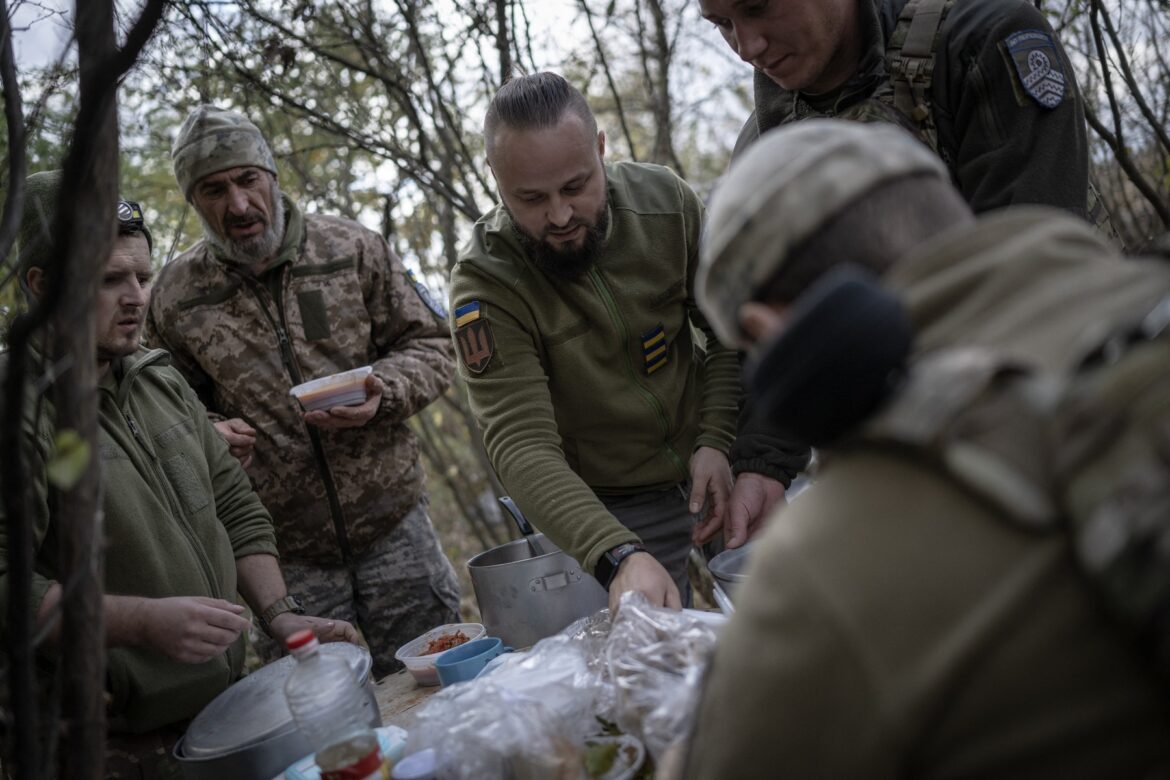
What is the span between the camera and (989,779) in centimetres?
80

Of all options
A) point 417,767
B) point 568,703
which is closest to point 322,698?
point 417,767

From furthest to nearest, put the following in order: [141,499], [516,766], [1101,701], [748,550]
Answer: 1. [141,499]
2. [748,550]
3. [516,766]
4. [1101,701]

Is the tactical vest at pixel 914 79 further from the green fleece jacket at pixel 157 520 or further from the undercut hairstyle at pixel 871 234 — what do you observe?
the green fleece jacket at pixel 157 520

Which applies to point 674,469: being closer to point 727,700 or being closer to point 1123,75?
point 727,700

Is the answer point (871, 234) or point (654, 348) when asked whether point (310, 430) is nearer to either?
point (654, 348)

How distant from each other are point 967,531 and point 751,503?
1480 millimetres

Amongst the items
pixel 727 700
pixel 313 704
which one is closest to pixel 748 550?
pixel 313 704

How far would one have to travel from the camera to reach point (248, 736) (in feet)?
5.22

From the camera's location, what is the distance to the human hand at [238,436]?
297 centimetres

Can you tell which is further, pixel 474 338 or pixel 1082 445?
pixel 474 338

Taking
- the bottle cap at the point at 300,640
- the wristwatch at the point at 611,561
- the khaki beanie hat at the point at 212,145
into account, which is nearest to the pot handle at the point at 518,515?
the wristwatch at the point at 611,561

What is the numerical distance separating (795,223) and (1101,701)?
0.55 m

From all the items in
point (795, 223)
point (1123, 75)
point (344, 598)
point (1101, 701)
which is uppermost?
point (1123, 75)

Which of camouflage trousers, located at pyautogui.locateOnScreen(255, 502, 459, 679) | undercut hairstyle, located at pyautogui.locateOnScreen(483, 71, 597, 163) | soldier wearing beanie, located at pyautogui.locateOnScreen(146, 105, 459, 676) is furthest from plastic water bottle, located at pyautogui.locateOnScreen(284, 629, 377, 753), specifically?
camouflage trousers, located at pyautogui.locateOnScreen(255, 502, 459, 679)
